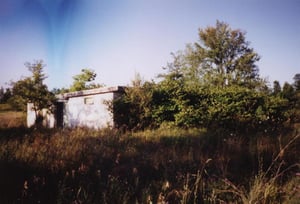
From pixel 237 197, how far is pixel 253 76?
108 feet

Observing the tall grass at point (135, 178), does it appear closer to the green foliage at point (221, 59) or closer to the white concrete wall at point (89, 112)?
the white concrete wall at point (89, 112)

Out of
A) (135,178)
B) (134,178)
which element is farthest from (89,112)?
(135,178)

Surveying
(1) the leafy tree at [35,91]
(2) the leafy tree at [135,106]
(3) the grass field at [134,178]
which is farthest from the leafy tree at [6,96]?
(3) the grass field at [134,178]

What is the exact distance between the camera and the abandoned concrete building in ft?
43.3

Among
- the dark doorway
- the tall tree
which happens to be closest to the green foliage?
the tall tree

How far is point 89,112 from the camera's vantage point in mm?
15016

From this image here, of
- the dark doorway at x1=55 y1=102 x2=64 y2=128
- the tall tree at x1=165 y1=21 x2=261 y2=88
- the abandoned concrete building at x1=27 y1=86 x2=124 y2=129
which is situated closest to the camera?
the abandoned concrete building at x1=27 y1=86 x2=124 y2=129

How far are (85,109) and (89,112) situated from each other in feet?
1.84

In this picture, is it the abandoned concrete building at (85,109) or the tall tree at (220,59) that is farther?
the tall tree at (220,59)

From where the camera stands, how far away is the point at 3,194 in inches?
110

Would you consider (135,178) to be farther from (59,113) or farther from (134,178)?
(59,113)

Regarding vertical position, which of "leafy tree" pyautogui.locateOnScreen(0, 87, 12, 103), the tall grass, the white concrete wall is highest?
"leafy tree" pyautogui.locateOnScreen(0, 87, 12, 103)

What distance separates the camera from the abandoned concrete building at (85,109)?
13202 millimetres

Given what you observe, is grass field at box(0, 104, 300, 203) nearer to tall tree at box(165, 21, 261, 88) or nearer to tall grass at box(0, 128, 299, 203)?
tall grass at box(0, 128, 299, 203)
